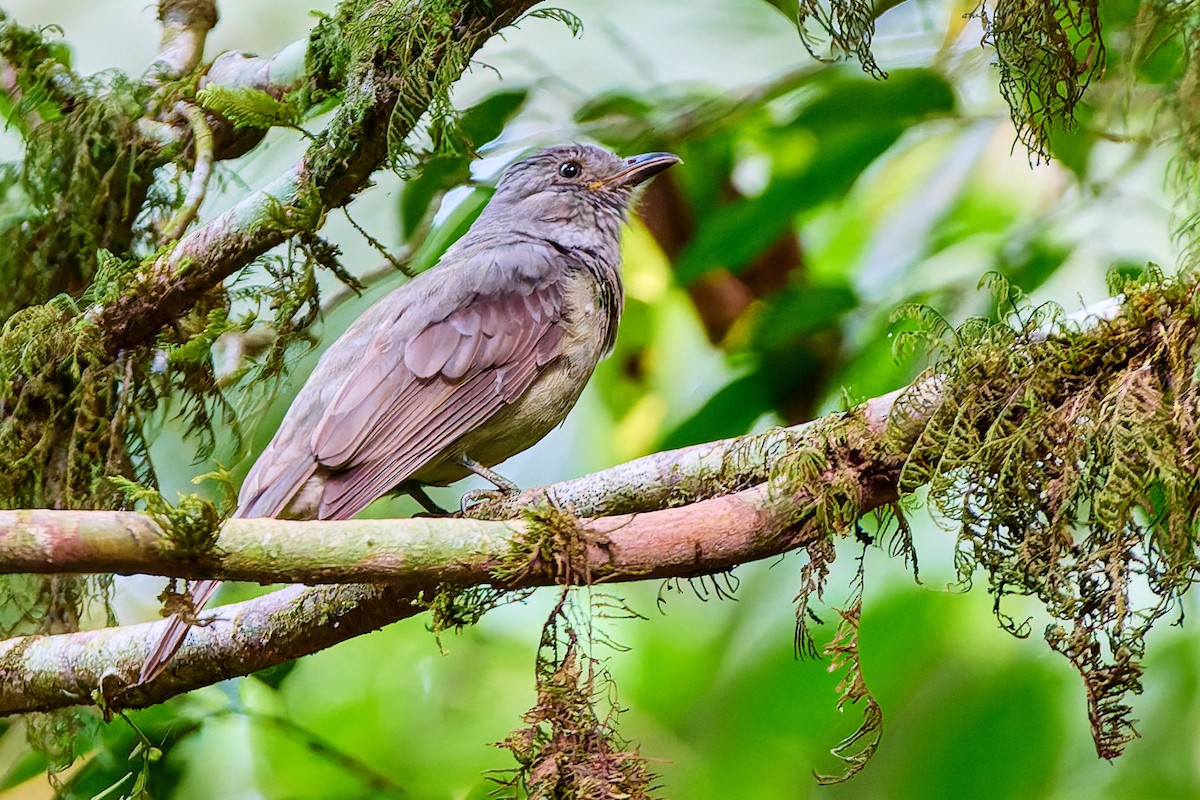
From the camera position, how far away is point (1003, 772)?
10.2 feet

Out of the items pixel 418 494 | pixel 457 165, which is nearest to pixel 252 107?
pixel 457 165

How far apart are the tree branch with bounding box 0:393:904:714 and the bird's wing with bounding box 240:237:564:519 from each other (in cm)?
35

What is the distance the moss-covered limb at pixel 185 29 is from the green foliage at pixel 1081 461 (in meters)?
2.53

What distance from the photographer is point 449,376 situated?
3.27m

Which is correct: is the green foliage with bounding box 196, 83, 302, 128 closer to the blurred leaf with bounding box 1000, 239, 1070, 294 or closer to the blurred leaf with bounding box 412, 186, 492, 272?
the blurred leaf with bounding box 412, 186, 492, 272

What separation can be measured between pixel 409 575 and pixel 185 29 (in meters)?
2.47

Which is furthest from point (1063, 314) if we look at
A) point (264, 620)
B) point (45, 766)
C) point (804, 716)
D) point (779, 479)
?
point (45, 766)

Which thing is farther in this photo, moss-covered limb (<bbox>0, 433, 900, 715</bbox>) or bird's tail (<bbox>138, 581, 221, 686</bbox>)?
bird's tail (<bbox>138, 581, 221, 686</bbox>)

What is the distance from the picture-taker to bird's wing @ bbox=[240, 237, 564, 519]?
306 centimetres

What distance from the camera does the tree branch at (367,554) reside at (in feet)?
5.53

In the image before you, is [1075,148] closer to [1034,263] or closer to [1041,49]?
[1034,263]

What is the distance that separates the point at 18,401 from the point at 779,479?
2.15 m

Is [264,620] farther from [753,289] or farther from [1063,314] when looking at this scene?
[753,289]

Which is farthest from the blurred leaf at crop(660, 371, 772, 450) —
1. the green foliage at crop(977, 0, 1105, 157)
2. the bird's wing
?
the green foliage at crop(977, 0, 1105, 157)
